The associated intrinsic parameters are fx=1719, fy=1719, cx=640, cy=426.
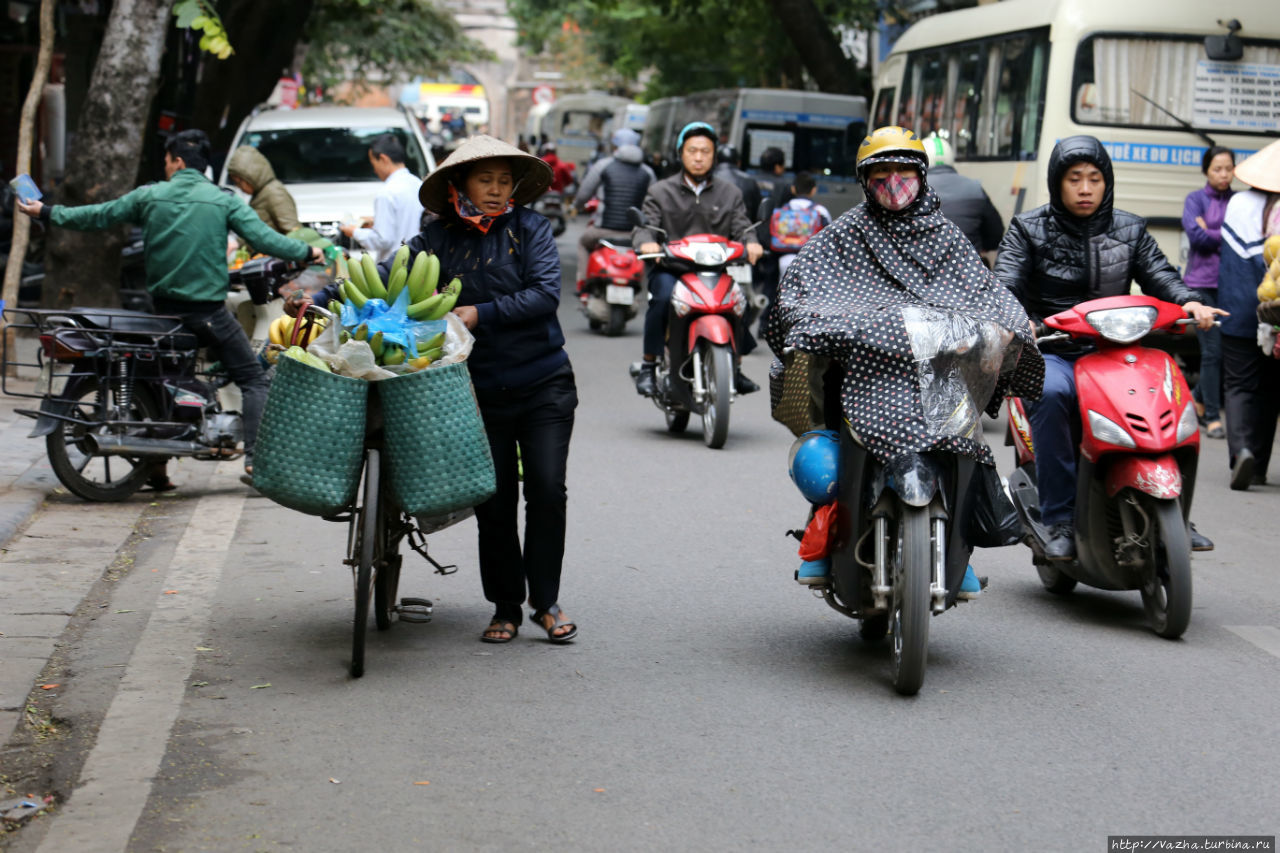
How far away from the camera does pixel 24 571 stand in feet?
22.7

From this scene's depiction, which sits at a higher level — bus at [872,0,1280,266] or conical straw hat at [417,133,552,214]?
bus at [872,0,1280,266]

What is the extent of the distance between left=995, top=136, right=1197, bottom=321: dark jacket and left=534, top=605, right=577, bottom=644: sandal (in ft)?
6.90

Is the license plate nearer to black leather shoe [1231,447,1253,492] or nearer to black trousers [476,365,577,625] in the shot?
black leather shoe [1231,447,1253,492]

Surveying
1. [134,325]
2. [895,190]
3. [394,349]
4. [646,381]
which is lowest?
[646,381]

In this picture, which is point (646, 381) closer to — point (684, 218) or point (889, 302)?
point (684, 218)

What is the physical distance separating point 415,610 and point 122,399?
297 centimetres

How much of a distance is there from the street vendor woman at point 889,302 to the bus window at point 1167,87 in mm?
9071

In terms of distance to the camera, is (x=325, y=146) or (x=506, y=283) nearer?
(x=506, y=283)

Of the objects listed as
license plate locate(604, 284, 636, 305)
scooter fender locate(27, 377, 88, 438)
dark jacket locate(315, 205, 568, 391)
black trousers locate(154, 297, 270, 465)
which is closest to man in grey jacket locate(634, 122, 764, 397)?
black trousers locate(154, 297, 270, 465)

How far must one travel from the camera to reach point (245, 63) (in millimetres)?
22828

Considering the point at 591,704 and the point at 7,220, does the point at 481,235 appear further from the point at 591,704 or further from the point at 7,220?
the point at 7,220

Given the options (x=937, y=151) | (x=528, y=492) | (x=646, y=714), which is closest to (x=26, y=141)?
(x=937, y=151)

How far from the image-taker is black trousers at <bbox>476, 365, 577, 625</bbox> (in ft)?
18.9

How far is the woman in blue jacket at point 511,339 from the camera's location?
5.70 metres
